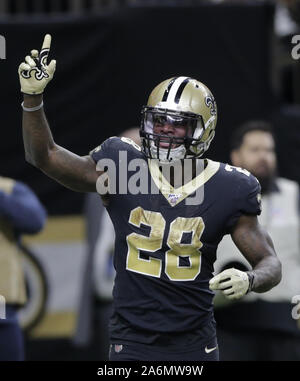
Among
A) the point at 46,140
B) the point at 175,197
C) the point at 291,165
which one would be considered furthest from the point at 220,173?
the point at 291,165

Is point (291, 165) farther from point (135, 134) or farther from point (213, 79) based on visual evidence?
point (135, 134)

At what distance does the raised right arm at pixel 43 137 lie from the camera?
10.9 feet

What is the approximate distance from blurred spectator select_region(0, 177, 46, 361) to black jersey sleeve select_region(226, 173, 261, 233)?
1380mm

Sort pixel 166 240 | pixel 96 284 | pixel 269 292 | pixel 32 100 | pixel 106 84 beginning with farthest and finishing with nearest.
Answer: pixel 106 84 → pixel 96 284 → pixel 269 292 → pixel 166 240 → pixel 32 100

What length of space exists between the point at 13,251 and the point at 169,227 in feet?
4.58

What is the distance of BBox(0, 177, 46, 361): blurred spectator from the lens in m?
4.48

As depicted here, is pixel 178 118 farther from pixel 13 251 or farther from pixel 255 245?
pixel 13 251

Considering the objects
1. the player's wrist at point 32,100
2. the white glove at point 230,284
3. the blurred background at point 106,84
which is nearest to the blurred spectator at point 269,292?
the blurred background at point 106,84

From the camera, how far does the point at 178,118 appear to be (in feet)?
11.7

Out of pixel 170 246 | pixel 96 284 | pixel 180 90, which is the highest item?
pixel 180 90

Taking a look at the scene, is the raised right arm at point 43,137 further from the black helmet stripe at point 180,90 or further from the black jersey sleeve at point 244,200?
the black jersey sleeve at point 244,200

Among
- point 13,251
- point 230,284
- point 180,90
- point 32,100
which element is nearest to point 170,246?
point 230,284

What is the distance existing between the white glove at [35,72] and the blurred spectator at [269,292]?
6.55 feet

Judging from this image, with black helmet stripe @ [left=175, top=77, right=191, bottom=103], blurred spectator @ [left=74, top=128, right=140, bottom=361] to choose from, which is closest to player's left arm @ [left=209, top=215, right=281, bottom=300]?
black helmet stripe @ [left=175, top=77, right=191, bottom=103]
